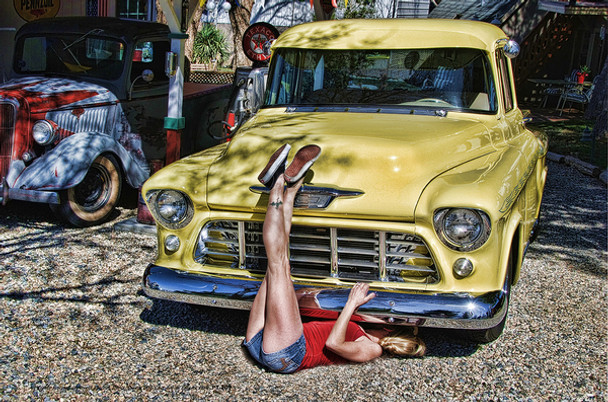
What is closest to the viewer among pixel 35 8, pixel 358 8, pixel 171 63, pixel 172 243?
pixel 172 243

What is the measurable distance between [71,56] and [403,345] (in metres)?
5.11

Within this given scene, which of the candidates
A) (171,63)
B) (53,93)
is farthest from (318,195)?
(53,93)

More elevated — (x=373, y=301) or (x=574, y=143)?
(x=373, y=301)

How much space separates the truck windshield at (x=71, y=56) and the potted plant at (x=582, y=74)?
13.5m

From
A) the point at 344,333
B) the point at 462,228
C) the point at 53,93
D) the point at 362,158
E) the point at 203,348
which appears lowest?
the point at 203,348

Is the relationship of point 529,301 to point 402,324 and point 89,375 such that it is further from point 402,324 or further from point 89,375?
point 89,375

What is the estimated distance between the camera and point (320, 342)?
342cm

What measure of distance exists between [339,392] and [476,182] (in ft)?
4.32

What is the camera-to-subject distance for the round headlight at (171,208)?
372 centimetres

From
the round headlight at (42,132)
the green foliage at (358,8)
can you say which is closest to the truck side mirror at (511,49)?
the round headlight at (42,132)

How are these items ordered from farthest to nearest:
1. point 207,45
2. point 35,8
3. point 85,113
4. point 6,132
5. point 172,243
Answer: point 207,45 → point 35,8 → point 85,113 → point 6,132 → point 172,243

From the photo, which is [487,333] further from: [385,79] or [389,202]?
[385,79]

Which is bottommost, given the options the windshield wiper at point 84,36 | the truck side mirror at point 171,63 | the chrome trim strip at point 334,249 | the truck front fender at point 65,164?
the truck front fender at point 65,164

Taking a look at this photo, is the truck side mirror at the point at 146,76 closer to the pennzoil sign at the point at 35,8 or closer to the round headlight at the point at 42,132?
the round headlight at the point at 42,132
